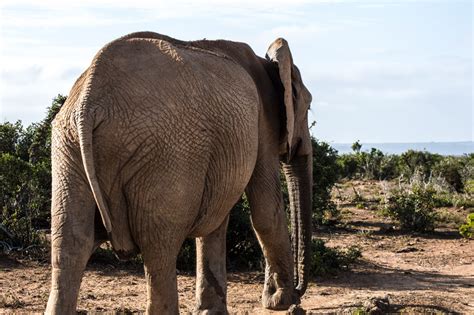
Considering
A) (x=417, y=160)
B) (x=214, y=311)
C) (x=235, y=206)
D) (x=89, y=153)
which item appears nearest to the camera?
(x=89, y=153)

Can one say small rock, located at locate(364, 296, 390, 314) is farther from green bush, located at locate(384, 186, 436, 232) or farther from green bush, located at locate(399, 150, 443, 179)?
green bush, located at locate(399, 150, 443, 179)

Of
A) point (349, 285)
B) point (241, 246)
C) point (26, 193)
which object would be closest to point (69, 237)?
point (349, 285)

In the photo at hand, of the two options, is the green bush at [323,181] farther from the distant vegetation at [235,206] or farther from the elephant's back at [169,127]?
the elephant's back at [169,127]

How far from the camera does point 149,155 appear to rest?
5.47m

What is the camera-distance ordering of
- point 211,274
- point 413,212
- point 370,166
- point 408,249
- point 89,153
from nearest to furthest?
point 89,153
point 211,274
point 408,249
point 413,212
point 370,166

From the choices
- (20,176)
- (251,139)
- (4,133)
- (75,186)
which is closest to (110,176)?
(75,186)

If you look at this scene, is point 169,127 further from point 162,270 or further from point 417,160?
point 417,160

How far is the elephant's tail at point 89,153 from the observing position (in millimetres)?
5191

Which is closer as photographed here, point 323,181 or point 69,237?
point 69,237

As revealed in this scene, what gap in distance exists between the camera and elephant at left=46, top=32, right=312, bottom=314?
536cm

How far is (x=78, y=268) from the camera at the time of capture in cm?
535

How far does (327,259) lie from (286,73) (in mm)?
3654

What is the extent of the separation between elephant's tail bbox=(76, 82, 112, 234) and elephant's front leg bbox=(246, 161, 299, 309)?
2.06m

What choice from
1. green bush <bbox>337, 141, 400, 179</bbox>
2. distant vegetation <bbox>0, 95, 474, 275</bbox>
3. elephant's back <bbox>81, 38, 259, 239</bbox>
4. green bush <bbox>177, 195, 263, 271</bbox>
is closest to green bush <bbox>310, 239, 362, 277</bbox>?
distant vegetation <bbox>0, 95, 474, 275</bbox>
